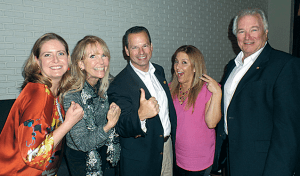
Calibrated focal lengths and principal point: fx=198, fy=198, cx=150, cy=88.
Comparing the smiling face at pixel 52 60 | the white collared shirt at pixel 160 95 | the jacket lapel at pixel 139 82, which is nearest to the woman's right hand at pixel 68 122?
the smiling face at pixel 52 60

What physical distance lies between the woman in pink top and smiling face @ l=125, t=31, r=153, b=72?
470 mm

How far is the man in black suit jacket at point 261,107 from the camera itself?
141 cm

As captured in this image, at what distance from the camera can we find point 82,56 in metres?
1.87

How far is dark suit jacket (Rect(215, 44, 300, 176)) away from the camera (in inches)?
55.6

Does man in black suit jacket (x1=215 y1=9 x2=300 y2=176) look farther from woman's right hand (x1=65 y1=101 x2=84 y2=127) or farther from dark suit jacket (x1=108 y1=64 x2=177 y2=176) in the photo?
woman's right hand (x1=65 y1=101 x2=84 y2=127)

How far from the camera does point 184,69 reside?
227 centimetres

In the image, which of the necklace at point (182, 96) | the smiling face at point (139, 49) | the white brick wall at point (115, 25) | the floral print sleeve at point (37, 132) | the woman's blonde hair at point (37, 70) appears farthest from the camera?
the white brick wall at point (115, 25)

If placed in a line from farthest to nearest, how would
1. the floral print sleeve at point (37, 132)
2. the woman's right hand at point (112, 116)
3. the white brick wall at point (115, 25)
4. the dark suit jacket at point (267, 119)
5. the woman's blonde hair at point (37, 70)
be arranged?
the white brick wall at point (115, 25) → the woman's right hand at point (112, 116) → the woman's blonde hair at point (37, 70) → the dark suit jacket at point (267, 119) → the floral print sleeve at point (37, 132)

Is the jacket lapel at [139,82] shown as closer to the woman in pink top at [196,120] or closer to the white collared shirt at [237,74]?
the woman in pink top at [196,120]

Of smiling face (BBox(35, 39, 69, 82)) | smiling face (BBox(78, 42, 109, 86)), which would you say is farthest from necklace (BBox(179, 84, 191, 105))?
smiling face (BBox(35, 39, 69, 82))

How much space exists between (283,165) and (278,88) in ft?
1.81

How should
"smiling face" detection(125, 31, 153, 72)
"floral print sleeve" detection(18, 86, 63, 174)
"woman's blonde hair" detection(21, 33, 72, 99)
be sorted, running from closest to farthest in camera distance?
"floral print sleeve" detection(18, 86, 63, 174) → "woman's blonde hair" detection(21, 33, 72, 99) → "smiling face" detection(125, 31, 153, 72)

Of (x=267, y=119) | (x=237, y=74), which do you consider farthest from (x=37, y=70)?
(x=267, y=119)

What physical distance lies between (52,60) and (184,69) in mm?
1362
